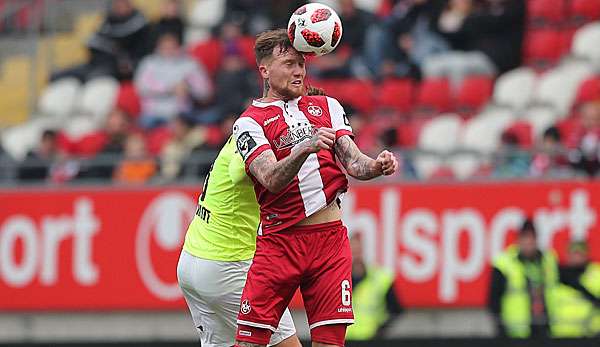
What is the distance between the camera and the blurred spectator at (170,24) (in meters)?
15.7

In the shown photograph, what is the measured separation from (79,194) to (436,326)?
3.81 meters

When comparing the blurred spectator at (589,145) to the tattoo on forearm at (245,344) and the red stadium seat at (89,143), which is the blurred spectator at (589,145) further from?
the tattoo on forearm at (245,344)

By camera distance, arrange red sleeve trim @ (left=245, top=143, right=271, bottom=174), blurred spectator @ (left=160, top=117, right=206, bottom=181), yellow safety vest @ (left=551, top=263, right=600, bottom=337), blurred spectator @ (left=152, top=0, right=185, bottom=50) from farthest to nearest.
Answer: blurred spectator @ (left=152, top=0, right=185, bottom=50) → blurred spectator @ (left=160, top=117, right=206, bottom=181) → yellow safety vest @ (left=551, top=263, right=600, bottom=337) → red sleeve trim @ (left=245, top=143, right=271, bottom=174)

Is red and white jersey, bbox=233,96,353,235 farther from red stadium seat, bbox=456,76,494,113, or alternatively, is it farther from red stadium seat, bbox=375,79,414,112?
red stadium seat, bbox=375,79,414,112

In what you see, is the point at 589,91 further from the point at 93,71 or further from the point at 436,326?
the point at 93,71

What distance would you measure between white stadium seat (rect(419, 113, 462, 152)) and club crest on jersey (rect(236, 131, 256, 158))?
6799 millimetres

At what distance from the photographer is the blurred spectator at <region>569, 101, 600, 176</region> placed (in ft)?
39.5

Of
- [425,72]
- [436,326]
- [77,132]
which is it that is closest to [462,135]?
[425,72]

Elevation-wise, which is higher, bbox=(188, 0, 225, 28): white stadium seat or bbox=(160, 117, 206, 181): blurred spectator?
bbox=(188, 0, 225, 28): white stadium seat

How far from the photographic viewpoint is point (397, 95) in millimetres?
14266

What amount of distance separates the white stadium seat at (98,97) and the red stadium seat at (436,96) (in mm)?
3737

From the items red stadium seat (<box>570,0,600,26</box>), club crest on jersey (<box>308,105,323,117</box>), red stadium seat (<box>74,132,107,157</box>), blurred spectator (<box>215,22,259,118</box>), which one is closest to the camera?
club crest on jersey (<box>308,105,323,117</box>)

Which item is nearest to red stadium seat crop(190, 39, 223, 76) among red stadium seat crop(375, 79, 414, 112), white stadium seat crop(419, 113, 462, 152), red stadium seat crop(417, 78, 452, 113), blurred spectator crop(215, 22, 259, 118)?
blurred spectator crop(215, 22, 259, 118)

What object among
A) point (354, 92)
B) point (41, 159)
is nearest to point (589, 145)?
point (354, 92)
